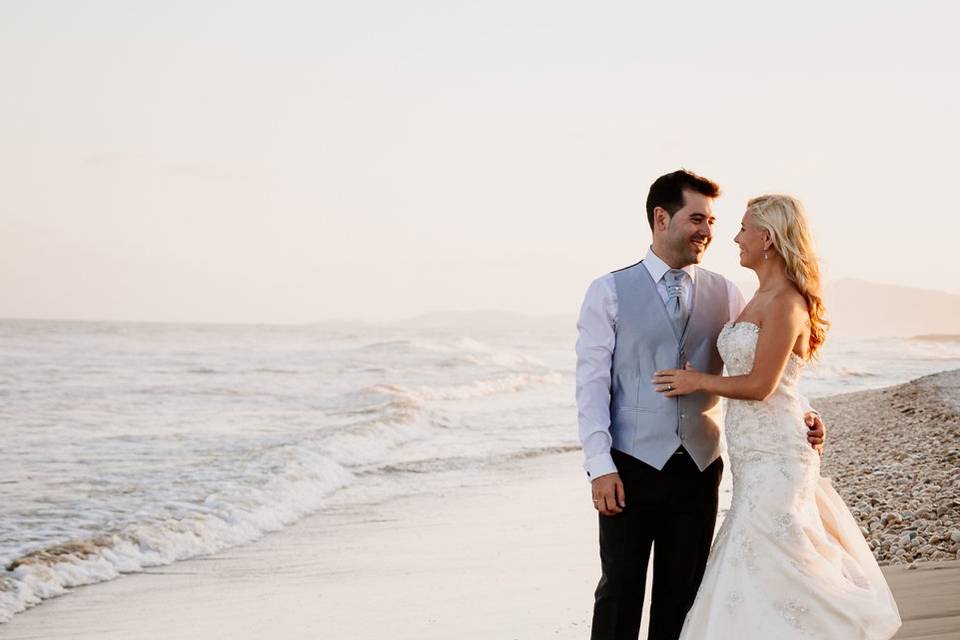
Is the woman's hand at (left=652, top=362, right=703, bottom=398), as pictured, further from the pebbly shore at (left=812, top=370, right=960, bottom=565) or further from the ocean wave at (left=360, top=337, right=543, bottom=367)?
the ocean wave at (left=360, top=337, right=543, bottom=367)

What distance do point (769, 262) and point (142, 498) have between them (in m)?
7.37

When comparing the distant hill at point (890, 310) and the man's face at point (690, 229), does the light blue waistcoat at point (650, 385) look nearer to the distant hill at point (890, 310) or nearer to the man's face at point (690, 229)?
the man's face at point (690, 229)

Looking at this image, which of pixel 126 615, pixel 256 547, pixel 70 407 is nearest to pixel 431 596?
pixel 126 615

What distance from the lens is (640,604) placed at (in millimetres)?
3514

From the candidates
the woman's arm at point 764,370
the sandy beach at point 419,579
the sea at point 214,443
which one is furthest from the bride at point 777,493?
the sea at point 214,443

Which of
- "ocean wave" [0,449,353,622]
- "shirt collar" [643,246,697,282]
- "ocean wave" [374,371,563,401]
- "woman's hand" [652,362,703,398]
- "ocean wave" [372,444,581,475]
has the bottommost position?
"ocean wave" [374,371,563,401]

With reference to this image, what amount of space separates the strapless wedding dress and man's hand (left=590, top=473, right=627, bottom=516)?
445mm

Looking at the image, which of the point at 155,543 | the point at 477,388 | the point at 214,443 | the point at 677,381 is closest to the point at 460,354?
the point at 477,388

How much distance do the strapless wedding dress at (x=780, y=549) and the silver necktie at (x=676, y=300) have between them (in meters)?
0.16

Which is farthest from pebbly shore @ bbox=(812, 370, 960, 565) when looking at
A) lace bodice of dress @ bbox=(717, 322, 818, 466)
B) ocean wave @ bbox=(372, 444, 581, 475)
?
ocean wave @ bbox=(372, 444, 581, 475)

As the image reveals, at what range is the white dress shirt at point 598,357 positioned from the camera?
133 inches

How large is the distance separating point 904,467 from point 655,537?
20.0 feet

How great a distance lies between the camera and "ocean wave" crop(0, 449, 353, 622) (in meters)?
6.54

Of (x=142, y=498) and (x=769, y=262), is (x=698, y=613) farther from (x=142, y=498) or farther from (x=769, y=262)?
(x=142, y=498)
